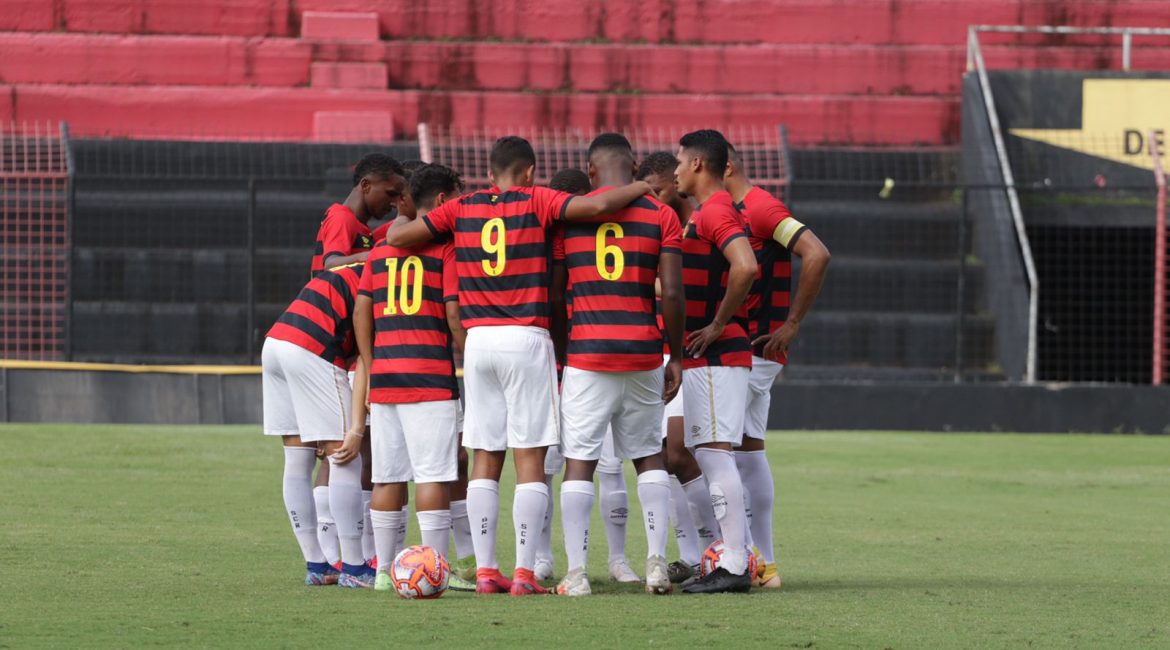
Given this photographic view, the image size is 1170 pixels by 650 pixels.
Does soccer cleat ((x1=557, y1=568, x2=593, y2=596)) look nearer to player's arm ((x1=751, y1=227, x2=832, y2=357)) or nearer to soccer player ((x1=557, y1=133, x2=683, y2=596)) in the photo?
soccer player ((x1=557, y1=133, x2=683, y2=596))

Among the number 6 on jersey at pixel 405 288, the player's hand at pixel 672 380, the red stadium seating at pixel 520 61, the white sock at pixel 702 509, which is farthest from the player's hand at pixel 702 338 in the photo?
the red stadium seating at pixel 520 61

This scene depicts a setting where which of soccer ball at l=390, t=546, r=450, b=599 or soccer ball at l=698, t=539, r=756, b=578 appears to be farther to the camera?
soccer ball at l=698, t=539, r=756, b=578

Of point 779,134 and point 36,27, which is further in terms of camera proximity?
point 36,27

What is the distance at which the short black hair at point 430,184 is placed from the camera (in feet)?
24.4

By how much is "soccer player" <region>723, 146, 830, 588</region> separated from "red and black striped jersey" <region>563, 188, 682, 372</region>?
768 millimetres

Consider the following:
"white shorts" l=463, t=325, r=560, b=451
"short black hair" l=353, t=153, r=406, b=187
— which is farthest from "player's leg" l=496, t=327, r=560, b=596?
"short black hair" l=353, t=153, r=406, b=187

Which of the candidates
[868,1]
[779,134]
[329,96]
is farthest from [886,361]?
[329,96]

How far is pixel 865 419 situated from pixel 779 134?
15.1 feet

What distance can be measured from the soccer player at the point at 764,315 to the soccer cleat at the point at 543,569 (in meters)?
0.96

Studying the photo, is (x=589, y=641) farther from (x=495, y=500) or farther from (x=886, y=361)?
(x=886, y=361)

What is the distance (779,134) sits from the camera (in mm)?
20922

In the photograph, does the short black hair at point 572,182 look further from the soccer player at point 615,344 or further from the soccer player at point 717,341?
the soccer player at point 615,344

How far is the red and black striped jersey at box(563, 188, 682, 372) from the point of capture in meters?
7.04

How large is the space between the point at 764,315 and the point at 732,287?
83cm
